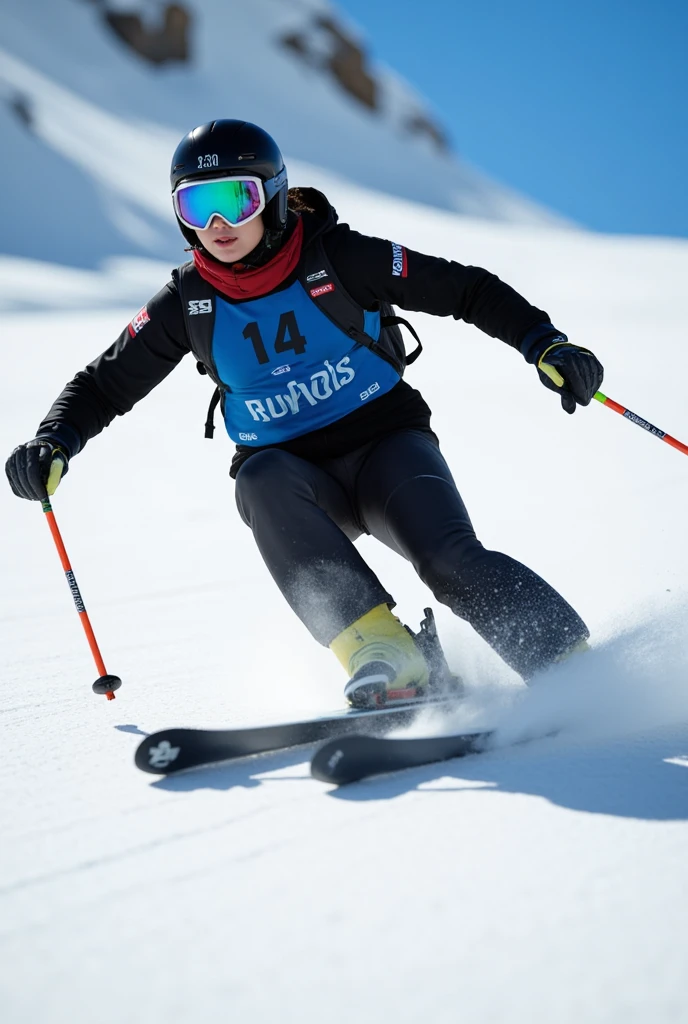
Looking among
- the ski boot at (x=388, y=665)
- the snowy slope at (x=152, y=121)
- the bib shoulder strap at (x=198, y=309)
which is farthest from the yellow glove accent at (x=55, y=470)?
the snowy slope at (x=152, y=121)

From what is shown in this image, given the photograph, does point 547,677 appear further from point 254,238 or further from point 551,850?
point 254,238

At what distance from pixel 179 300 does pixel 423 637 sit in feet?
4.23

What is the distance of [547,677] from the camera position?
2.38 m

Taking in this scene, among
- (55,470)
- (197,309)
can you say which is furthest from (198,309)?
(55,470)

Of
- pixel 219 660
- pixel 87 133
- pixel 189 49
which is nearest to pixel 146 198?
pixel 87 133

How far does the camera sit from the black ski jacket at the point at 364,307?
2.93 m

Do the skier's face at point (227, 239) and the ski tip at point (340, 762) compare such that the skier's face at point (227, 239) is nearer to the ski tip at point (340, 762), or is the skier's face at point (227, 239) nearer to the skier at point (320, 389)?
the skier at point (320, 389)

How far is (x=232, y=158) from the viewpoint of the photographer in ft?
9.30

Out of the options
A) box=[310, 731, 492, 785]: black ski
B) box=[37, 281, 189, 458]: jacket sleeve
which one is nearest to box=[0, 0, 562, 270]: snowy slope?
box=[37, 281, 189, 458]: jacket sleeve

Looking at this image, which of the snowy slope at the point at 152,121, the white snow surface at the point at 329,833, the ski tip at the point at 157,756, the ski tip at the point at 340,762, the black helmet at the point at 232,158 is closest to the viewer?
the white snow surface at the point at 329,833

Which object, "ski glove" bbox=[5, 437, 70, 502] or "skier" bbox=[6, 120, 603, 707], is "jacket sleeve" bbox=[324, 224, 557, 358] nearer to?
"skier" bbox=[6, 120, 603, 707]

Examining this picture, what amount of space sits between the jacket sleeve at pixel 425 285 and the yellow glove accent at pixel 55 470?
101 cm

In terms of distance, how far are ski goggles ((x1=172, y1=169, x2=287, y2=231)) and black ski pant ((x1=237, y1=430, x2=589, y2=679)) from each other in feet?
2.31

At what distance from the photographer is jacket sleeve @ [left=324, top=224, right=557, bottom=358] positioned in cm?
292
